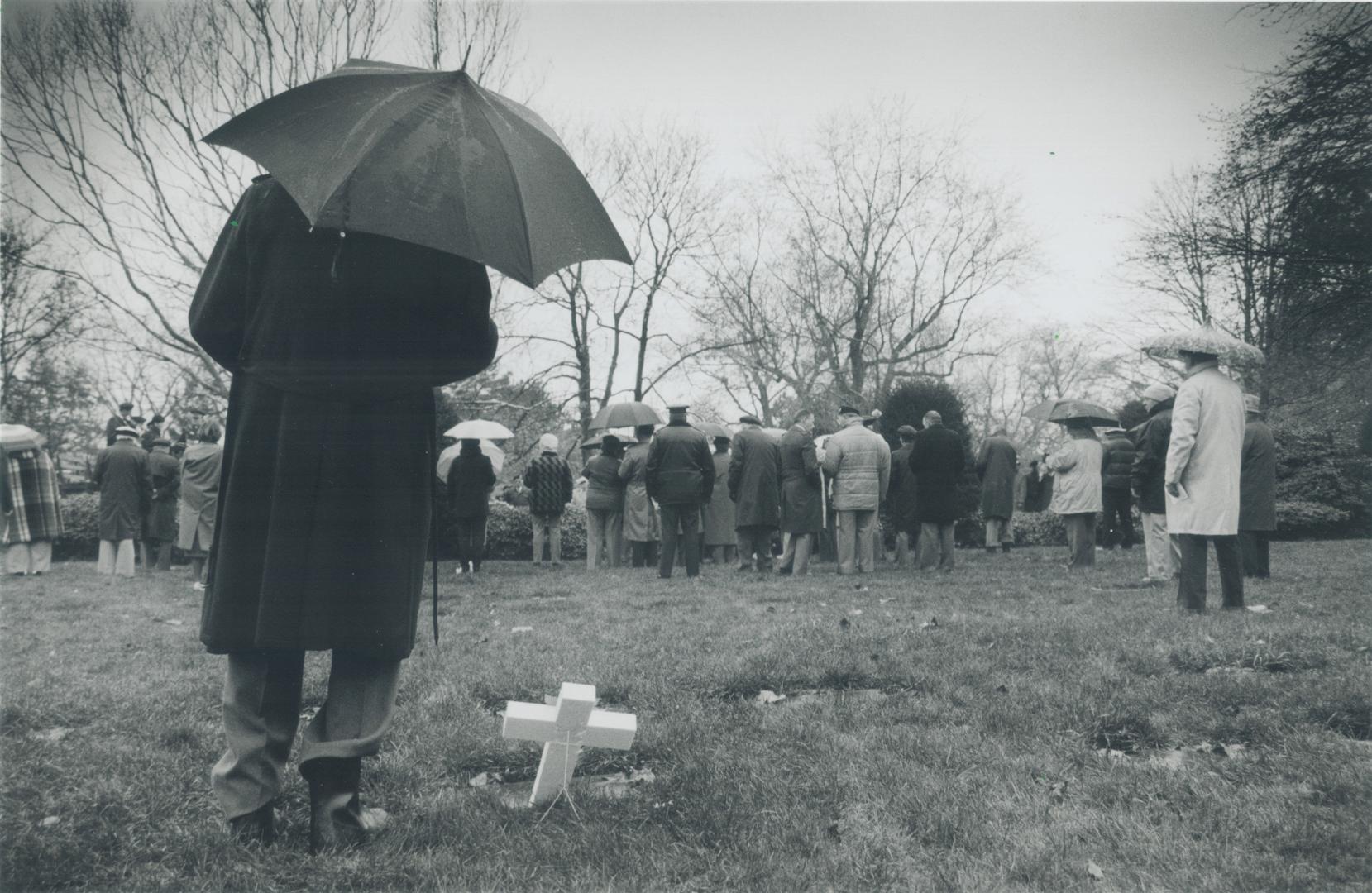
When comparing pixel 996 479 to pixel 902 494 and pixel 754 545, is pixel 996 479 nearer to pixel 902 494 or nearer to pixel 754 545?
pixel 902 494

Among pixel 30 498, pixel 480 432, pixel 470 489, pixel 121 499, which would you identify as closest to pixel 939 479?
pixel 470 489

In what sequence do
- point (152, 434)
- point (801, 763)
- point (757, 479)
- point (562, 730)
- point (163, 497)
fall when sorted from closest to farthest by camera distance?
point (562, 730) < point (801, 763) < point (757, 479) < point (163, 497) < point (152, 434)

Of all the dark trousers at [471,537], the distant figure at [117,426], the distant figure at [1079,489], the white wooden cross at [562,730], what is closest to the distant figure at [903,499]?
the distant figure at [1079,489]

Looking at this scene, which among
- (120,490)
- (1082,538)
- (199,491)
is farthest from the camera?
(120,490)

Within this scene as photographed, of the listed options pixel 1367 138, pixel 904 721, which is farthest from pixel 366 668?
pixel 1367 138

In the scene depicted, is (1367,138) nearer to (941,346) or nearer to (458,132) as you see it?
(458,132)

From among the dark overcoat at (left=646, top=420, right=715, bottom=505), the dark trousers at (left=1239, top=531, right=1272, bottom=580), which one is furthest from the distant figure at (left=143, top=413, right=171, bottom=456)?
the dark trousers at (left=1239, top=531, right=1272, bottom=580)

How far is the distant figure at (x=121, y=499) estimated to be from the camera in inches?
480

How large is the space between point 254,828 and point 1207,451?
6483mm

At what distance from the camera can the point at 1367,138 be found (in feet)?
30.3

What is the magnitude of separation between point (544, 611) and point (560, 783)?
4.99m

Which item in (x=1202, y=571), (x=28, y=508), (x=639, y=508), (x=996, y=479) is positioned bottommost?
(x=28, y=508)

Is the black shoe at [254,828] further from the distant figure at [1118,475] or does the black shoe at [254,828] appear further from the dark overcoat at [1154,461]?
the distant figure at [1118,475]

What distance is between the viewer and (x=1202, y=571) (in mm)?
6648
